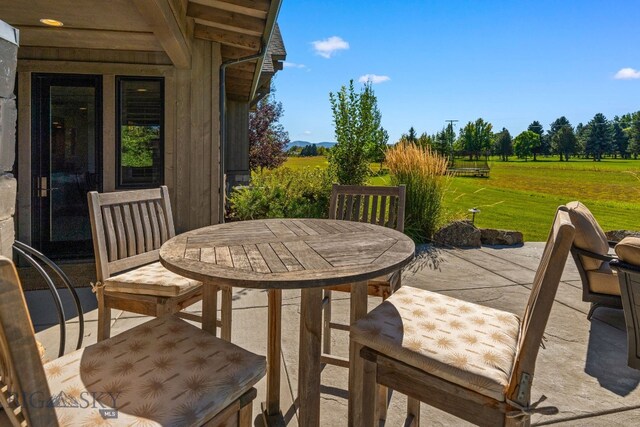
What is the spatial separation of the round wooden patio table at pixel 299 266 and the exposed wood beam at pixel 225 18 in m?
2.52

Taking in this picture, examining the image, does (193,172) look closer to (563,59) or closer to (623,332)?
(623,332)

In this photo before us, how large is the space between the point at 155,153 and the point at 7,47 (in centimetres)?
314

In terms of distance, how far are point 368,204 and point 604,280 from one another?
183 centimetres

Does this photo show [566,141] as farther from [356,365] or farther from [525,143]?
[356,365]

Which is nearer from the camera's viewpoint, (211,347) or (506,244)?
(211,347)

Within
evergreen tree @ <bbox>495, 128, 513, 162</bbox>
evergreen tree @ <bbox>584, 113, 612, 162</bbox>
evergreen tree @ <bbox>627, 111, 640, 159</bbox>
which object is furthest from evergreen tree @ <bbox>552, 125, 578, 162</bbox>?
evergreen tree @ <bbox>627, 111, 640, 159</bbox>

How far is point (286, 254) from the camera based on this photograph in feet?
4.87

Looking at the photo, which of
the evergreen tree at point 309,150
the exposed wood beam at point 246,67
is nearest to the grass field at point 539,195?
the exposed wood beam at point 246,67

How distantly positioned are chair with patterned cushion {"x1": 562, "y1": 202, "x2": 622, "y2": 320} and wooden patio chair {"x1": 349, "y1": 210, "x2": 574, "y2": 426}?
69.3 inches

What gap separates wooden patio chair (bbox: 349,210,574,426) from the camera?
39.0 inches

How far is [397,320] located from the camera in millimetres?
1394

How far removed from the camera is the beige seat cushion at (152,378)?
932mm

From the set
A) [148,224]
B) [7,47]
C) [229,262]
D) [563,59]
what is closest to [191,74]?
[148,224]

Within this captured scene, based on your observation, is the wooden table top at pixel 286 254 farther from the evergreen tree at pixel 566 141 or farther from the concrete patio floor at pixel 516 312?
the evergreen tree at pixel 566 141
